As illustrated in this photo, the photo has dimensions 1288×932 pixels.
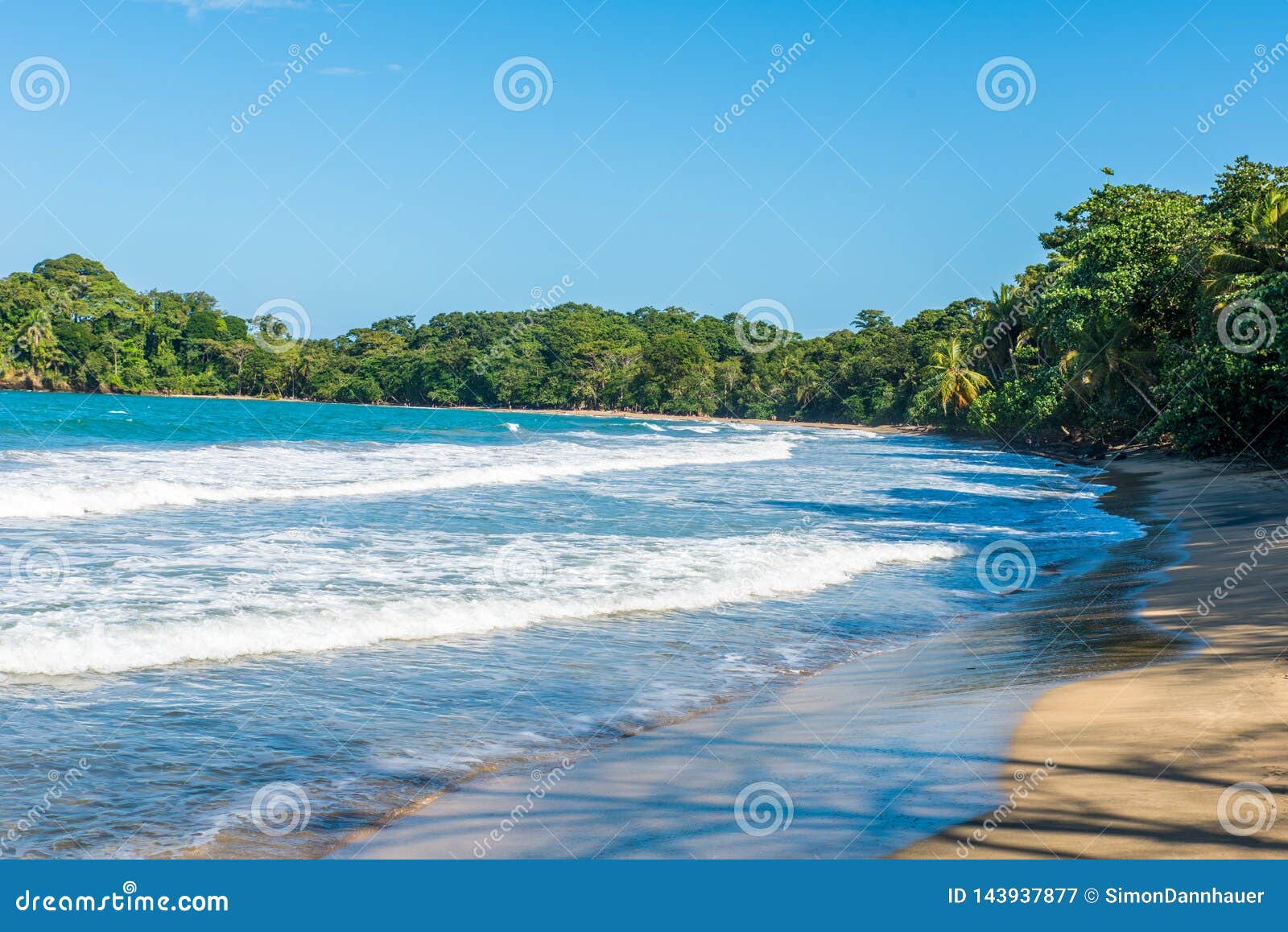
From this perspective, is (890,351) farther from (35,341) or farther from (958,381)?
(35,341)

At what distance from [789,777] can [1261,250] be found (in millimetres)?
21679

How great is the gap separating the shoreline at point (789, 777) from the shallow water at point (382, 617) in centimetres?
33

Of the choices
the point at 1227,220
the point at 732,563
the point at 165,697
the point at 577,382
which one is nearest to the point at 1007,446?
the point at 1227,220

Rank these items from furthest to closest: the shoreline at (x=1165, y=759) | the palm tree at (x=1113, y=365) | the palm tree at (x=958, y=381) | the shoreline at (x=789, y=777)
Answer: the palm tree at (x=958, y=381) → the palm tree at (x=1113, y=365) → the shoreline at (x=789, y=777) → the shoreline at (x=1165, y=759)

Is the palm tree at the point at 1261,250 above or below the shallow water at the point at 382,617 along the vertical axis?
above

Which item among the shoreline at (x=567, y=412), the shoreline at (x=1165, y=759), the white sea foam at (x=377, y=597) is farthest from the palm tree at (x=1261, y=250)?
the shoreline at (x=567, y=412)

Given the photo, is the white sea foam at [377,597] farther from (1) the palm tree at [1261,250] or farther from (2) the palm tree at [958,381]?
(2) the palm tree at [958,381]

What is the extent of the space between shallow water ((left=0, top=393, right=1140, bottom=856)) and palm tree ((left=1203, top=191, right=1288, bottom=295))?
5.90 meters

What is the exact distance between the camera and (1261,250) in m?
21.6

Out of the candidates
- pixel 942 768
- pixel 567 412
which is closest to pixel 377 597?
pixel 942 768

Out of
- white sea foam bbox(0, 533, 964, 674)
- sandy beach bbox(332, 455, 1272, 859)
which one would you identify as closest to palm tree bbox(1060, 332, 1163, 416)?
white sea foam bbox(0, 533, 964, 674)

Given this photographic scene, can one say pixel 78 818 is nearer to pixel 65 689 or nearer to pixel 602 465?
pixel 65 689

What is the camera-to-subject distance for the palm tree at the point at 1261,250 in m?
20.8

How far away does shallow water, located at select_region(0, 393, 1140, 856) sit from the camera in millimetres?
5273
